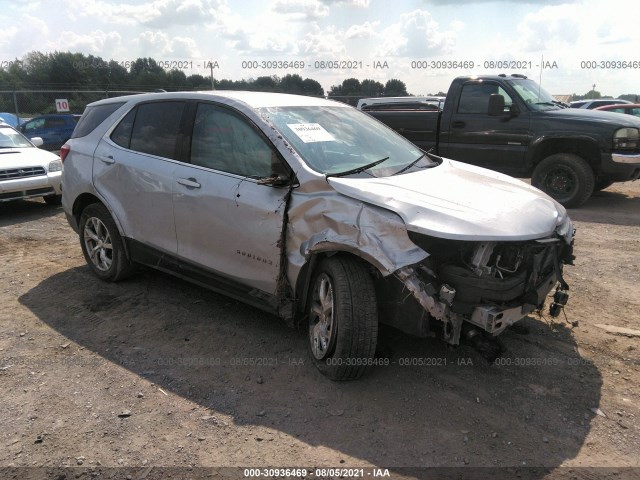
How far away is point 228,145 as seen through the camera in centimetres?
380

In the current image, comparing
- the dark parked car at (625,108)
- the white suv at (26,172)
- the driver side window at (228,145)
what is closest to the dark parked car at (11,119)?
the white suv at (26,172)

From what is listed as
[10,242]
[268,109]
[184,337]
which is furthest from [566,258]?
[10,242]

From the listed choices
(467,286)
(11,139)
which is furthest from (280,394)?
(11,139)

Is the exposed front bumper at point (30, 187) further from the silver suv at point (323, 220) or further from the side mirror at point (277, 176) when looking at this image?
the side mirror at point (277, 176)

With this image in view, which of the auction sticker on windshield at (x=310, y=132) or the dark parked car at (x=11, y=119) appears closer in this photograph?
the auction sticker on windshield at (x=310, y=132)

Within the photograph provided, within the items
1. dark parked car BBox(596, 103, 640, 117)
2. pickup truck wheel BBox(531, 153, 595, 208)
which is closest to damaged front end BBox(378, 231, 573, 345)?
pickup truck wheel BBox(531, 153, 595, 208)

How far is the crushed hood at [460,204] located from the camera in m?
2.82

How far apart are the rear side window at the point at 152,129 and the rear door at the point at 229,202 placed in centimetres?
25

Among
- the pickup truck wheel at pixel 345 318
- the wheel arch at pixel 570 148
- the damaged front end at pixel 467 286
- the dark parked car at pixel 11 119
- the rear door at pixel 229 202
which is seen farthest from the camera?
the dark parked car at pixel 11 119

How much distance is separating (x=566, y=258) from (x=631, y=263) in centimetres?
255

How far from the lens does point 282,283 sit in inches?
137

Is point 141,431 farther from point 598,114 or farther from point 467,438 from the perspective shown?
point 598,114

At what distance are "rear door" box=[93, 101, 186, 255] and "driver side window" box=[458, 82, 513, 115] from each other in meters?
5.94

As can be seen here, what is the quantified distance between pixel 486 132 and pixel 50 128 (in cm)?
1574
